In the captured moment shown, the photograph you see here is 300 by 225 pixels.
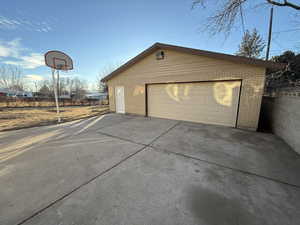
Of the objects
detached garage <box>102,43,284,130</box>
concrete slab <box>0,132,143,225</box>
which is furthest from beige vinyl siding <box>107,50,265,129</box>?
concrete slab <box>0,132,143,225</box>

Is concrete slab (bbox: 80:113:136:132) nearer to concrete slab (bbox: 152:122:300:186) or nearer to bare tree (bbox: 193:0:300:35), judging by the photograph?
concrete slab (bbox: 152:122:300:186)

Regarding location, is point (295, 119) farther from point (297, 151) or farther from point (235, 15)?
point (235, 15)

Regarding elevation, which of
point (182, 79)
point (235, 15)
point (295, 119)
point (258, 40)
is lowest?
point (295, 119)

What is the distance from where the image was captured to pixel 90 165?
2555 millimetres

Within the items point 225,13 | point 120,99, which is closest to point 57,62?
point 120,99

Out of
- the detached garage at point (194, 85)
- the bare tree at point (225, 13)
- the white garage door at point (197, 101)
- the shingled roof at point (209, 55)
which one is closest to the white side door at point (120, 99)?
the detached garage at point (194, 85)

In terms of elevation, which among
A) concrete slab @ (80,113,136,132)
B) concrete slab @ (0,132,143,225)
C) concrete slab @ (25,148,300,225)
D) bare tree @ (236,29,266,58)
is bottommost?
concrete slab @ (0,132,143,225)

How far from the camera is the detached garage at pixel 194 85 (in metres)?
4.73

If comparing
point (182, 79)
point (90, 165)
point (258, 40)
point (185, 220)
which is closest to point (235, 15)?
point (182, 79)

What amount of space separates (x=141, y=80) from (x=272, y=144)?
21.6ft

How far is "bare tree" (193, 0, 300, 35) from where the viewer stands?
450 cm

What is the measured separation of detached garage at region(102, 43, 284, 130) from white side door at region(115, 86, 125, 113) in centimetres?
13

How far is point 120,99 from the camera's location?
28.9ft

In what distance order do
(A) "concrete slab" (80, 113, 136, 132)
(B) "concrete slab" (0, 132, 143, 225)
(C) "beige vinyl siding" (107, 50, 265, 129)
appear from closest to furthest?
(B) "concrete slab" (0, 132, 143, 225) < (C) "beige vinyl siding" (107, 50, 265, 129) < (A) "concrete slab" (80, 113, 136, 132)
